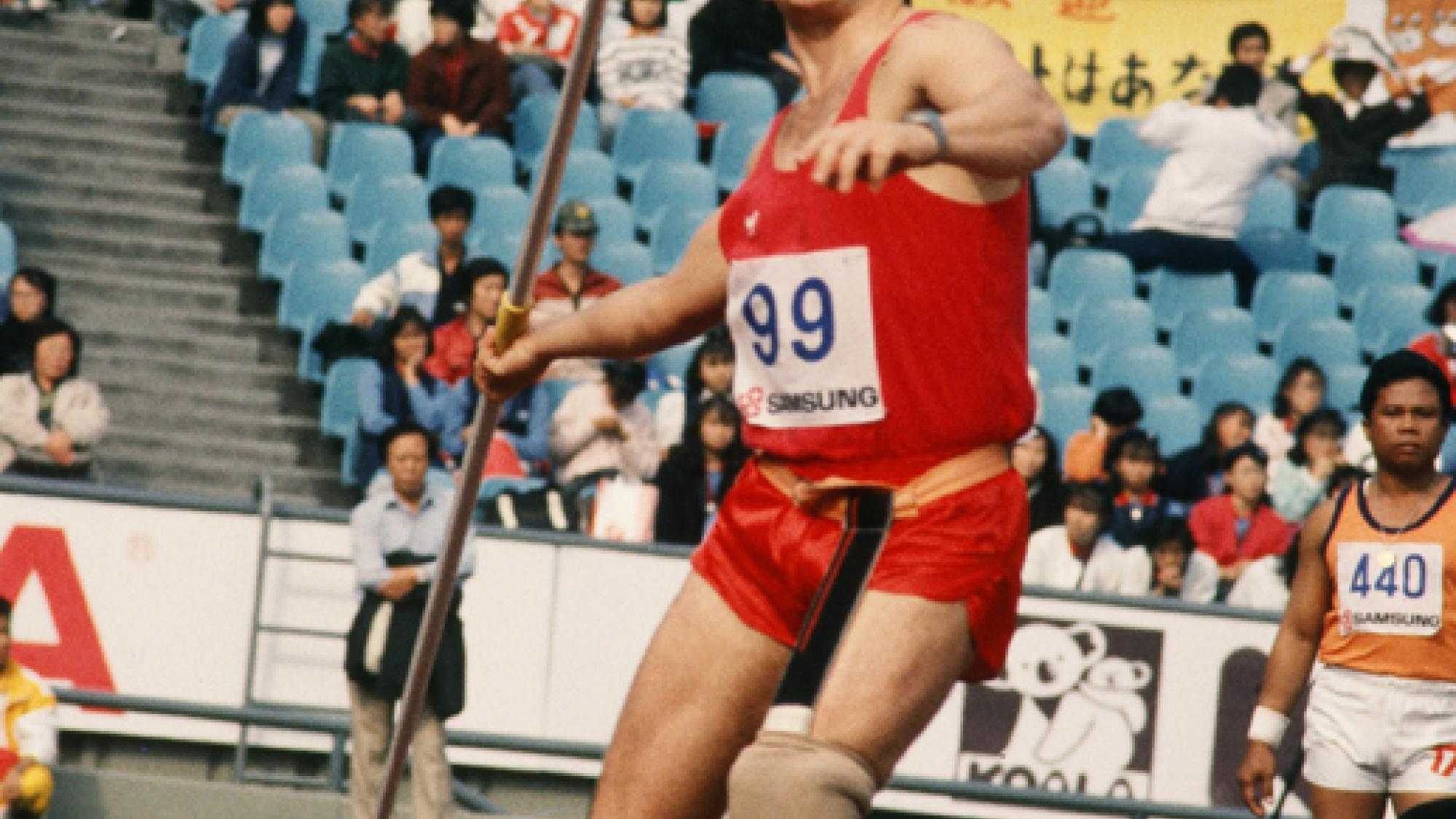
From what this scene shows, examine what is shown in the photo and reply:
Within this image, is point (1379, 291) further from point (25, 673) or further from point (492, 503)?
point (25, 673)

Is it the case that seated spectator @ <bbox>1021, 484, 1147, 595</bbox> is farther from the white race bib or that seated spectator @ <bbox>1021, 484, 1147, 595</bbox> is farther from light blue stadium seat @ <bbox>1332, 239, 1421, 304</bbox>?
light blue stadium seat @ <bbox>1332, 239, 1421, 304</bbox>

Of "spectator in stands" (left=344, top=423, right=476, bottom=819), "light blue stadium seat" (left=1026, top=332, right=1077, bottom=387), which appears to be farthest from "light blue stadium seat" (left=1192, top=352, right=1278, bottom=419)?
"spectator in stands" (left=344, top=423, right=476, bottom=819)

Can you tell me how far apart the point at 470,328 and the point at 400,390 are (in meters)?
0.60

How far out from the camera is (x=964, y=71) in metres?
4.41

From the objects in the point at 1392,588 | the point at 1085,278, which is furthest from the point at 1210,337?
the point at 1392,588

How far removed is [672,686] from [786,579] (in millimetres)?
307

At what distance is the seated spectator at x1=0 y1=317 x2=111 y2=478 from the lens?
39.2ft

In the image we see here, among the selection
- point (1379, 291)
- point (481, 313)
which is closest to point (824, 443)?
point (481, 313)

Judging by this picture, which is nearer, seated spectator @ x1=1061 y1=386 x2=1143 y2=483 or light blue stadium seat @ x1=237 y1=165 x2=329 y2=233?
seated spectator @ x1=1061 y1=386 x2=1143 y2=483

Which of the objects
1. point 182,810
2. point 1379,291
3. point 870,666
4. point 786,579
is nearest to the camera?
point 870,666

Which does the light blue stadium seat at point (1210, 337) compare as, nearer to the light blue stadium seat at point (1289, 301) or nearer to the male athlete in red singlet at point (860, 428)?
the light blue stadium seat at point (1289, 301)

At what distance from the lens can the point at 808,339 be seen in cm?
465

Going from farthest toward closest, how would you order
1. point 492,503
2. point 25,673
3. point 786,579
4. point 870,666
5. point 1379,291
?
point 1379,291 → point 492,503 → point 25,673 → point 786,579 → point 870,666

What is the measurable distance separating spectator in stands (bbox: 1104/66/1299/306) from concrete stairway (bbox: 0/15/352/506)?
5.21m
